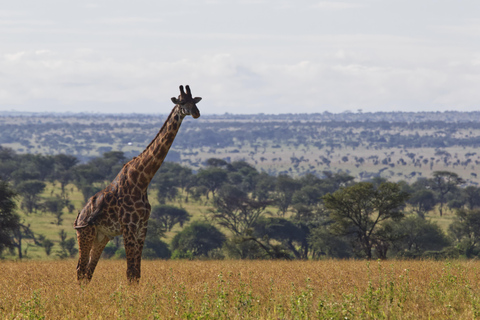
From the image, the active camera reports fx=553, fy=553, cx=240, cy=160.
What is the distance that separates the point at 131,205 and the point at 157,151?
1253 millimetres

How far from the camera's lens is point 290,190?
9725cm

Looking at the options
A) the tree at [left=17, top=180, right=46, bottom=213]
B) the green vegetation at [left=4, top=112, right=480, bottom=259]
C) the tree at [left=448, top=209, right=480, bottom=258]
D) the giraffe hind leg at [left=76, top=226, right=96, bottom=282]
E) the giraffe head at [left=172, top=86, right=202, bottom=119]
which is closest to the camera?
the giraffe head at [left=172, top=86, right=202, bottom=119]

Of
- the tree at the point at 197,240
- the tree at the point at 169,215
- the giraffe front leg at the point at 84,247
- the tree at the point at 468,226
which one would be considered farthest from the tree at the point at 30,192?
the giraffe front leg at the point at 84,247

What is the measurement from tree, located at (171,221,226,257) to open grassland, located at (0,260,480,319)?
47319mm

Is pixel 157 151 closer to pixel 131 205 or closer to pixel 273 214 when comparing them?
pixel 131 205

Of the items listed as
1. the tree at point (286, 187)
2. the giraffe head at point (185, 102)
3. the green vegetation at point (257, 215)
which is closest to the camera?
the giraffe head at point (185, 102)

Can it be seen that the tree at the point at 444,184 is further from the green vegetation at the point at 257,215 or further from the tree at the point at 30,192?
the tree at the point at 30,192

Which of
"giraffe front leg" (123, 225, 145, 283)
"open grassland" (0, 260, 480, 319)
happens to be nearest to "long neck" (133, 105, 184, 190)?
"giraffe front leg" (123, 225, 145, 283)

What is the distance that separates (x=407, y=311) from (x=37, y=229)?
214 ft

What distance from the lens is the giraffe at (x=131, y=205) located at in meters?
11.4

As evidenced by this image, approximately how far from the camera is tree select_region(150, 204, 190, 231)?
7462 cm

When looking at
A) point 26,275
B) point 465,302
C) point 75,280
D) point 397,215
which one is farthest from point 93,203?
point 397,215

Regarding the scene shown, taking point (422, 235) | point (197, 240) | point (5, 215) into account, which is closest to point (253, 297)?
point (5, 215)

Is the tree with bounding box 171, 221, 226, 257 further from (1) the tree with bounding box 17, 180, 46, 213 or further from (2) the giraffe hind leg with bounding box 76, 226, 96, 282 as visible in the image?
(2) the giraffe hind leg with bounding box 76, 226, 96, 282
